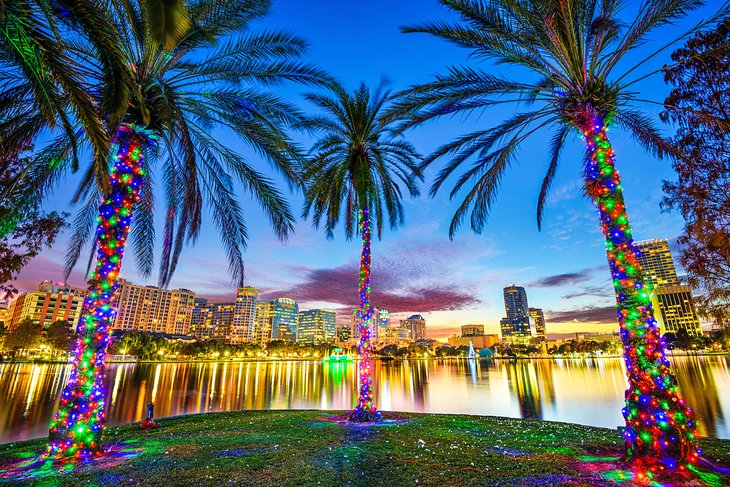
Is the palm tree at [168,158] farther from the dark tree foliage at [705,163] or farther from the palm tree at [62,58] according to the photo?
the dark tree foliage at [705,163]

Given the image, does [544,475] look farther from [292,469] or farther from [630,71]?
[630,71]

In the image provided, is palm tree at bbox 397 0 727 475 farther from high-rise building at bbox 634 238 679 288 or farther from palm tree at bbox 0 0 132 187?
high-rise building at bbox 634 238 679 288

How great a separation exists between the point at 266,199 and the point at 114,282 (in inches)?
156

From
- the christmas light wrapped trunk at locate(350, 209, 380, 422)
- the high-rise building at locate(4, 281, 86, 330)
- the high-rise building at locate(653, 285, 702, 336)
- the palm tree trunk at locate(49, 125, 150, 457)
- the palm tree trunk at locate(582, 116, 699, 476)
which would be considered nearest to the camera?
the palm tree trunk at locate(582, 116, 699, 476)

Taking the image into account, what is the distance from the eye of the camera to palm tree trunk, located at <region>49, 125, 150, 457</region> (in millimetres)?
6355

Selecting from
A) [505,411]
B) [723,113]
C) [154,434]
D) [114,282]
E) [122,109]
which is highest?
[723,113]

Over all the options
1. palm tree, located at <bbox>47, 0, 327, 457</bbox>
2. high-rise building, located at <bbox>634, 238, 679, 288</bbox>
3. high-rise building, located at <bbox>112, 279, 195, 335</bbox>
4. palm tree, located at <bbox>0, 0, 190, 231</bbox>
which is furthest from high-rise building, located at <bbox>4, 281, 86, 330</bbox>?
high-rise building, located at <bbox>634, 238, 679, 288</bbox>

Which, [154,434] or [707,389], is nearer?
[154,434]

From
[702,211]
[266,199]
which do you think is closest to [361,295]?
[266,199]

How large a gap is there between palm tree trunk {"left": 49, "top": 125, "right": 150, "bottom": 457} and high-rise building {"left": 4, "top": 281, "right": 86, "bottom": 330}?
15874 centimetres

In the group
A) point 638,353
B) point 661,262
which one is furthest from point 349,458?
point 661,262

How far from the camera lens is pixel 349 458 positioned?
19.8 feet

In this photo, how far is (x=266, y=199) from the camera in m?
9.49

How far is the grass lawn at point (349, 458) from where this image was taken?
4.97m
